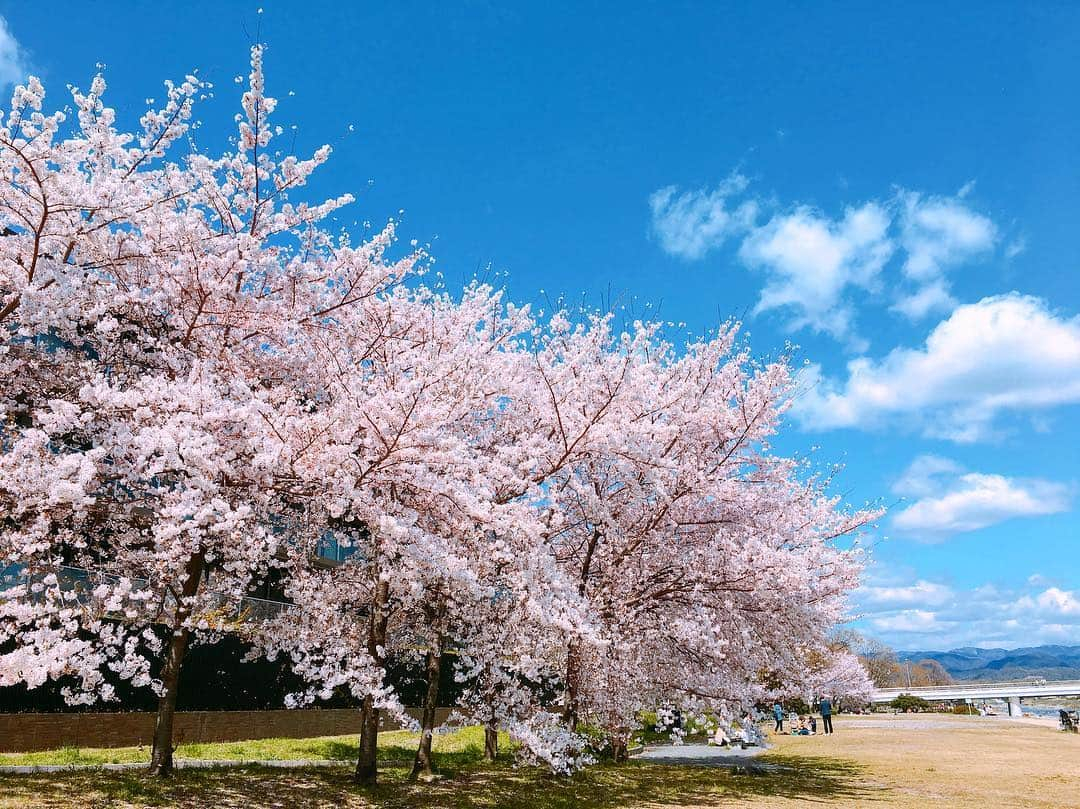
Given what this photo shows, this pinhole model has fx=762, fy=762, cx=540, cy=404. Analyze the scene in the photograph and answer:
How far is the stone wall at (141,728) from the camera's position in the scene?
13.7 meters

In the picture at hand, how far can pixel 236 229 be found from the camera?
32.6 ft

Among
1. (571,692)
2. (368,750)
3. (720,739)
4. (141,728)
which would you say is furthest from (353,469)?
(720,739)

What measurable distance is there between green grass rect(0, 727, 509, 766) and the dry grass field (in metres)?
0.12

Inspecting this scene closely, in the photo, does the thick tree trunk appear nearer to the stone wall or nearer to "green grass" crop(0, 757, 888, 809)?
"green grass" crop(0, 757, 888, 809)

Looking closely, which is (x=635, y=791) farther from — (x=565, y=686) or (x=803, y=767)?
(x=803, y=767)

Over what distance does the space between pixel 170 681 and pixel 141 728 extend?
700 cm

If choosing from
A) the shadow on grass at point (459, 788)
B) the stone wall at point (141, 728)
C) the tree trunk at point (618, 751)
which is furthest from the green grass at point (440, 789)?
the stone wall at point (141, 728)

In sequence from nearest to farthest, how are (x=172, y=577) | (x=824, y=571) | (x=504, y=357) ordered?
(x=172, y=577) < (x=504, y=357) < (x=824, y=571)

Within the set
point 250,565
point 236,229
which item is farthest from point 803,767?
point 236,229

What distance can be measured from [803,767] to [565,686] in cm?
995

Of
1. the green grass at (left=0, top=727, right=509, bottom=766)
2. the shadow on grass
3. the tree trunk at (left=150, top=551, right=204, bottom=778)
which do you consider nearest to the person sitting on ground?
the shadow on grass

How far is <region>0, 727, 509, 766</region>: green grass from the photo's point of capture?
1216 cm

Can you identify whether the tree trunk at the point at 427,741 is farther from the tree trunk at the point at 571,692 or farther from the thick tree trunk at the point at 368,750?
the tree trunk at the point at 571,692

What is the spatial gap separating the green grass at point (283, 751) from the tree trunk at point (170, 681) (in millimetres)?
1915
